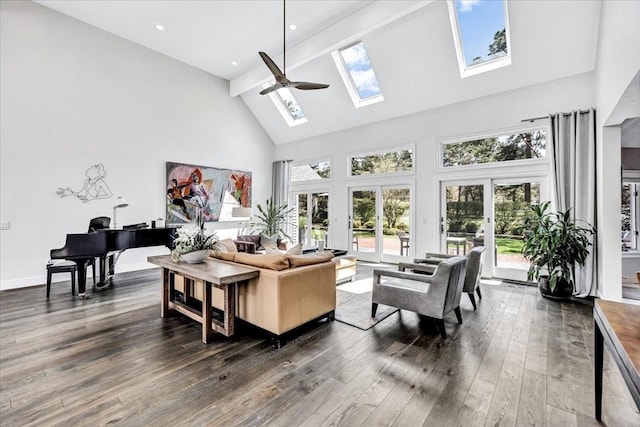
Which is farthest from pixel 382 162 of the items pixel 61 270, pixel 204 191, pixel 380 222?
pixel 61 270

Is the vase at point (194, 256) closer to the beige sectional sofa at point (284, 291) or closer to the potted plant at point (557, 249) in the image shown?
the beige sectional sofa at point (284, 291)

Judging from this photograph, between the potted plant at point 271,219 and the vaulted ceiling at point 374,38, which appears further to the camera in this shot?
the potted plant at point 271,219

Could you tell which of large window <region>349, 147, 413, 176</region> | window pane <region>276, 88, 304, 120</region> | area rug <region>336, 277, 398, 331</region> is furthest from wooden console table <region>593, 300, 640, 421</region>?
window pane <region>276, 88, 304, 120</region>

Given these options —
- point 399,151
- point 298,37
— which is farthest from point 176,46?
point 399,151

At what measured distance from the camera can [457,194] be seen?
5906 millimetres

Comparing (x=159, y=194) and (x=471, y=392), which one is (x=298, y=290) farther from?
(x=159, y=194)

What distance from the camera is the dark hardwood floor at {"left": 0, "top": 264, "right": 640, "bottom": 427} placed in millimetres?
1858

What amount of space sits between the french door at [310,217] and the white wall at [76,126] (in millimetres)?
2912

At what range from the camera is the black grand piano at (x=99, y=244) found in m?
4.18

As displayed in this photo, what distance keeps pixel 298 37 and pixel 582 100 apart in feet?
16.6

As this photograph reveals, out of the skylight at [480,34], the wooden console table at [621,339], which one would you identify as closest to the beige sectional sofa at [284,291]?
the wooden console table at [621,339]

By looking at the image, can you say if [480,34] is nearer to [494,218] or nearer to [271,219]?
[494,218]

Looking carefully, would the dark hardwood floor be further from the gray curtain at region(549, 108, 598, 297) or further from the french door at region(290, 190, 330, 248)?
the french door at region(290, 190, 330, 248)

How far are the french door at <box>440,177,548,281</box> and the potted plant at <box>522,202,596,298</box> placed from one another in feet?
1.42
